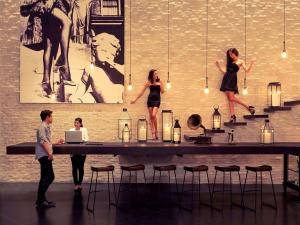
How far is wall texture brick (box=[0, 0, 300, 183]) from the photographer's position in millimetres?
9867

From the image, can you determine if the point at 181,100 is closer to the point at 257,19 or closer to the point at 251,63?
the point at 251,63

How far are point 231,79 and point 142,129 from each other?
2.27 metres

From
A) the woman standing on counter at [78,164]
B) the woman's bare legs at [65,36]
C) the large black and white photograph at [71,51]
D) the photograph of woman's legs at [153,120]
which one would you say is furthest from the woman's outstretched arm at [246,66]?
the woman's bare legs at [65,36]

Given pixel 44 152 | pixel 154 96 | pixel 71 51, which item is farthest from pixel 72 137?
pixel 71 51

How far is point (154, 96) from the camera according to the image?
9664 millimetres

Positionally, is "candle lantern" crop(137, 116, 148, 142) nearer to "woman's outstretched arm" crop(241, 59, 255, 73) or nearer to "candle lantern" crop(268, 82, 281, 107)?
"woman's outstretched arm" crop(241, 59, 255, 73)

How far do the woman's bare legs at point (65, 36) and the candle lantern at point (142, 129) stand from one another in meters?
1.84

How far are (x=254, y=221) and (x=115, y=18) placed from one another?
5.45 meters

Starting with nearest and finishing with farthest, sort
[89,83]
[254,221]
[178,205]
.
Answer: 1. [254,221]
2. [178,205]
3. [89,83]

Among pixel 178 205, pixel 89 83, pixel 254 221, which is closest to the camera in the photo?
pixel 254 221

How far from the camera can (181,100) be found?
32.4ft

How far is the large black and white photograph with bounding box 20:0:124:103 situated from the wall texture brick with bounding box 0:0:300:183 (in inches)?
7.5

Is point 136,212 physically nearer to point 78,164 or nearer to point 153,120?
point 78,164

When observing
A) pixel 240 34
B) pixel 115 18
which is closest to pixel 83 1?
pixel 115 18
